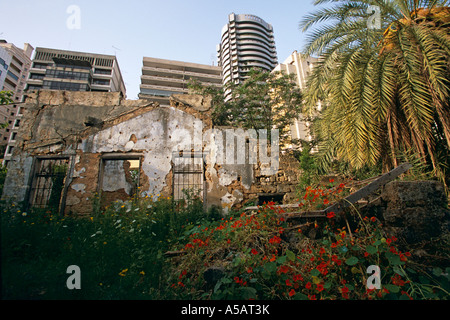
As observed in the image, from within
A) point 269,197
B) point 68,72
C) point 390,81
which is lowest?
point 269,197

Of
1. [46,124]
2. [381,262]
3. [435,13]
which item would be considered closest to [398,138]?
[435,13]

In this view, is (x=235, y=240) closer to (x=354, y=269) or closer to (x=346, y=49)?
(x=354, y=269)

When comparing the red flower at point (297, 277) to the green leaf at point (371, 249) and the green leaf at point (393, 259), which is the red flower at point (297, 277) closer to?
the green leaf at point (371, 249)

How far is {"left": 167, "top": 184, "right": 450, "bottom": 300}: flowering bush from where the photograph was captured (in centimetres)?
222

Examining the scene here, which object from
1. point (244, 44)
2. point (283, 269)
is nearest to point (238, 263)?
point (283, 269)

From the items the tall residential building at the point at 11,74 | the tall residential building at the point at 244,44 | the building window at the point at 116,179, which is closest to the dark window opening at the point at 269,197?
the building window at the point at 116,179

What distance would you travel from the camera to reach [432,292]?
7.02 ft

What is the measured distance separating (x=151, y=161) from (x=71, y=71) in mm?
41269

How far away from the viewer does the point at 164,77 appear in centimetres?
3888

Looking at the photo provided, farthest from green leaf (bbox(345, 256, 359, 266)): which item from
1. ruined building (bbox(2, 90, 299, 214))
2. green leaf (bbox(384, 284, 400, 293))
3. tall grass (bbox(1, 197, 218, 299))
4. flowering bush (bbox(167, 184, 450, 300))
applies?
ruined building (bbox(2, 90, 299, 214))

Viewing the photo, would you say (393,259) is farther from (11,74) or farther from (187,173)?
(11,74)

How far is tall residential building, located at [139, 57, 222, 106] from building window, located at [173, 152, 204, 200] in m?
31.0

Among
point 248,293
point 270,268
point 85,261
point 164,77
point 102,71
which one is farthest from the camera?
point 102,71
